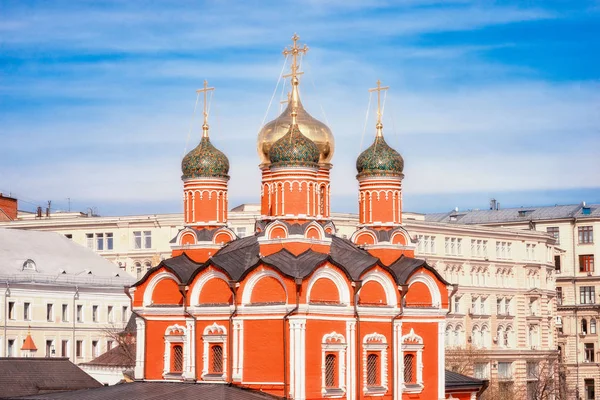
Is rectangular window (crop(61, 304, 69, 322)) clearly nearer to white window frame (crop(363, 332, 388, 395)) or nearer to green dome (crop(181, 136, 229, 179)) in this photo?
green dome (crop(181, 136, 229, 179))

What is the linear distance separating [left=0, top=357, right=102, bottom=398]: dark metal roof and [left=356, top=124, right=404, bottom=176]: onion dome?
509 inches

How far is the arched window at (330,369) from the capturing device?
1624 inches

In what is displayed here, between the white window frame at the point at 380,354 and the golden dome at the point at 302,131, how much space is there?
7.25 m

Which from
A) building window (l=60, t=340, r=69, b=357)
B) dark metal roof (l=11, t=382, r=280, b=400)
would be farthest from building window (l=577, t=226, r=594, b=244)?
dark metal roof (l=11, t=382, r=280, b=400)

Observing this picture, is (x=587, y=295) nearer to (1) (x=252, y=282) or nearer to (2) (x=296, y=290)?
(1) (x=252, y=282)

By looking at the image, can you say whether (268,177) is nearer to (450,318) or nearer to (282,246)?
(282,246)

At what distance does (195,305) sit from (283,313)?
4.11 meters

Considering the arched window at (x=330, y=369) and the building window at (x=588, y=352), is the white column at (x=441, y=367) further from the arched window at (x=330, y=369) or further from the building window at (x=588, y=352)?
the building window at (x=588, y=352)

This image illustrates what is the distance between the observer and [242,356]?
41.6 metres

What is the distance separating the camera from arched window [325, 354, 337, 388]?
1624 inches

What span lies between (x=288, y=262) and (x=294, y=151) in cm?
396

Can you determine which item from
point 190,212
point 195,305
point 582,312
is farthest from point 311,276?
point 582,312

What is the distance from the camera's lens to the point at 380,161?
152ft

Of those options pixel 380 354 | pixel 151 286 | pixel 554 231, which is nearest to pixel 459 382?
pixel 380 354
